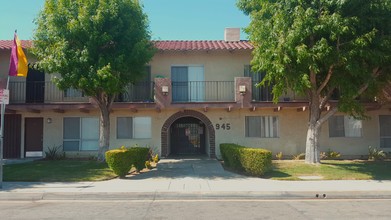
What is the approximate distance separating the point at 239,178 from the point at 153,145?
725cm

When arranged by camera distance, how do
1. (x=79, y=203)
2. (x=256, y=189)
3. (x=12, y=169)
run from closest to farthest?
(x=79, y=203), (x=256, y=189), (x=12, y=169)

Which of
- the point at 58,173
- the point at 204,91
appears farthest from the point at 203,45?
the point at 58,173

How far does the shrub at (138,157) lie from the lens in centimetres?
1309

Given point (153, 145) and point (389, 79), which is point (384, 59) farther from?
point (153, 145)

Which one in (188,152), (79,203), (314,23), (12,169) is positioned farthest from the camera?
(188,152)

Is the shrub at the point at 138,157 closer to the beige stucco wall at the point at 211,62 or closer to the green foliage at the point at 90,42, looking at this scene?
the green foliage at the point at 90,42

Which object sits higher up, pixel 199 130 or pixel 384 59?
pixel 384 59

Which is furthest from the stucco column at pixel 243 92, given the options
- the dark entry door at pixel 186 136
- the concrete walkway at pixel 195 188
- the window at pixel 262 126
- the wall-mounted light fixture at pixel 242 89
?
the concrete walkway at pixel 195 188

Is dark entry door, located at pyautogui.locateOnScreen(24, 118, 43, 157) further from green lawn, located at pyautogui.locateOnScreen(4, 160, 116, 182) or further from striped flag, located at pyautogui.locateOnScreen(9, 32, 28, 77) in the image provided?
striped flag, located at pyautogui.locateOnScreen(9, 32, 28, 77)

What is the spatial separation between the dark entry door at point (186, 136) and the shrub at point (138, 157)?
21.4 ft

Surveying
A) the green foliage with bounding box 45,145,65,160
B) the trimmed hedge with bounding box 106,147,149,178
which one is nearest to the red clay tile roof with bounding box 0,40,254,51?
the green foliage with bounding box 45,145,65,160

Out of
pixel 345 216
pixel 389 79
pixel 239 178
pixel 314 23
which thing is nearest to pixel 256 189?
pixel 239 178

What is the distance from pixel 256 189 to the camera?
1043 centimetres

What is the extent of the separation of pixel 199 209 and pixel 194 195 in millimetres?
1686
